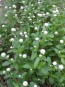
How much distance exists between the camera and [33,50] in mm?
2859

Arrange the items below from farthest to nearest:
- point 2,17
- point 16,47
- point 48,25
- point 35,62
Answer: point 2,17, point 48,25, point 16,47, point 35,62

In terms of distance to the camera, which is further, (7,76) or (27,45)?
(27,45)

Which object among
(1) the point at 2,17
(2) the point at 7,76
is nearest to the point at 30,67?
(2) the point at 7,76

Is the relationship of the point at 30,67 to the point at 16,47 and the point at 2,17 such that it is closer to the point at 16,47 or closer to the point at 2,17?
the point at 16,47

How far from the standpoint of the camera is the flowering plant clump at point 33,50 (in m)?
2.75

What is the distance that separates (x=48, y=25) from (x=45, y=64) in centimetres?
65

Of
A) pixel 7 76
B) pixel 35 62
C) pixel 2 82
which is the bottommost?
pixel 2 82

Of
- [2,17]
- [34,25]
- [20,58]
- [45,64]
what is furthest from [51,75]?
[2,17]

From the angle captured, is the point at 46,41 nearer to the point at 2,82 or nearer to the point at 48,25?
the point at 48,25

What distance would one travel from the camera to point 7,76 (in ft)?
9.30

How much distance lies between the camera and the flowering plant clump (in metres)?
2.75

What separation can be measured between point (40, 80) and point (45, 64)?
19cm

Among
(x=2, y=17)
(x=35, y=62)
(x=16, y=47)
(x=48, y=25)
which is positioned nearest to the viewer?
(x=35, y=62)

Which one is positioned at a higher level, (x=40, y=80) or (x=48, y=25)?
(x=48, y=25)
